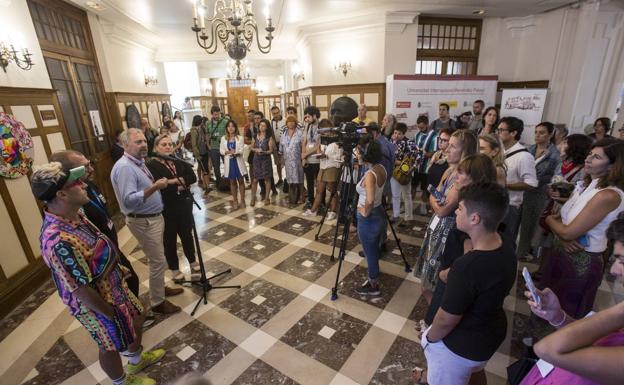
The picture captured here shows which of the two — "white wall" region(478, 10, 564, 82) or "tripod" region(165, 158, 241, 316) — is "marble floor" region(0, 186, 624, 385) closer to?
"tripod" region(165, 158, 241, 316)

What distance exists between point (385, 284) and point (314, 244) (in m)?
1.08

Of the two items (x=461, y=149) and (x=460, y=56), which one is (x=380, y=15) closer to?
(x=460, y=56)

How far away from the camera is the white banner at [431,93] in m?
5.70

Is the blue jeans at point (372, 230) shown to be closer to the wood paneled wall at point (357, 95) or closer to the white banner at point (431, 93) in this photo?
the white banner at point (431, 93)

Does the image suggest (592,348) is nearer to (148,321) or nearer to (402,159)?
(148,321)

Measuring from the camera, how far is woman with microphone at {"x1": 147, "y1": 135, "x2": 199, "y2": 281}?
2.34 metres

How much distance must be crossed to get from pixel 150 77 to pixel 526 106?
847 centimetres

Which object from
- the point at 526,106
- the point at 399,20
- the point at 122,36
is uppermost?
the point at 399,20

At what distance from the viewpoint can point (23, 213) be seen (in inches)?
112

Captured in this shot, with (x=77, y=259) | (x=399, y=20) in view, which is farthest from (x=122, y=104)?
(x=399, y=20)

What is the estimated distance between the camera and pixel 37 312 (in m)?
2.57

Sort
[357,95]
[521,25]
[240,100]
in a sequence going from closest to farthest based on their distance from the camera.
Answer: [521,25] < [357,95] < [240,100]

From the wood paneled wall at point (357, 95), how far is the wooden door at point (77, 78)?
14.6 ft

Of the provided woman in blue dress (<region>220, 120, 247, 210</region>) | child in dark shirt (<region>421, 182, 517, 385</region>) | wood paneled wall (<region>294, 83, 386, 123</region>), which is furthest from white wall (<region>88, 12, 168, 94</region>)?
child in dark shirt (<region>421, 182, 517, 385</region>)
